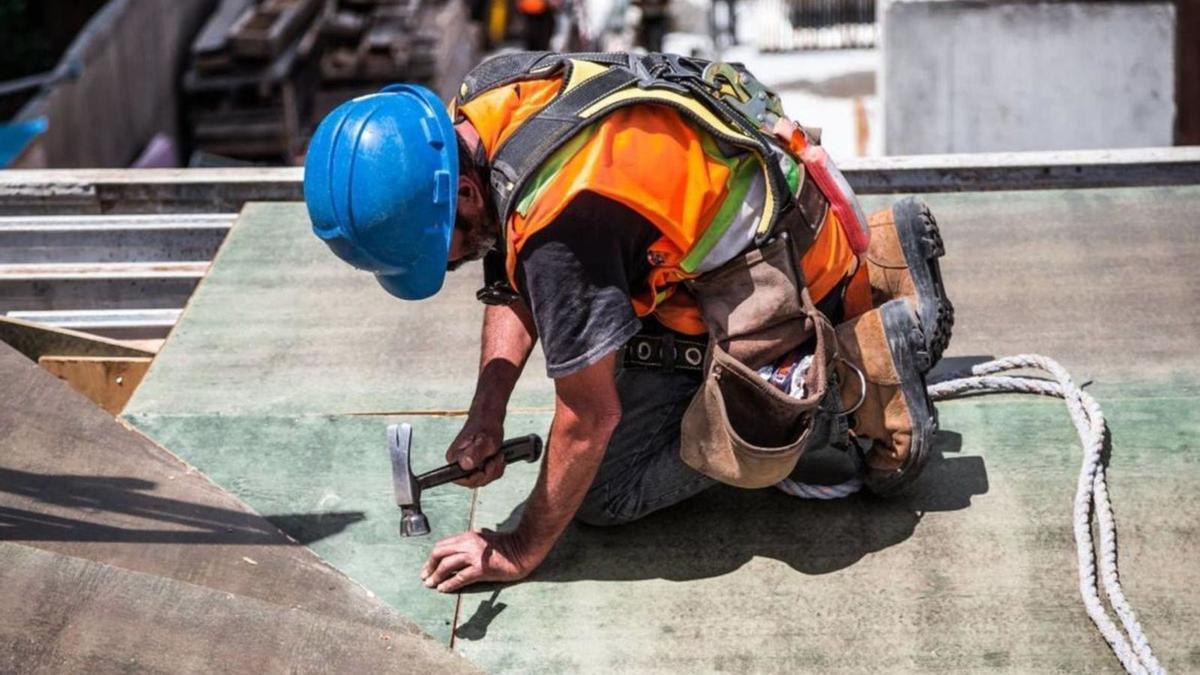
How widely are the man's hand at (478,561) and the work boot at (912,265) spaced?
112cm

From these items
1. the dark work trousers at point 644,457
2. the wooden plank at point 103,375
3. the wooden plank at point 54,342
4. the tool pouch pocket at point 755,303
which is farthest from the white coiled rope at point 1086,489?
the wooden plank at point 54,342

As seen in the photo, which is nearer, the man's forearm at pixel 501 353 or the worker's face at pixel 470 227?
the worker's face at pixel 470 227

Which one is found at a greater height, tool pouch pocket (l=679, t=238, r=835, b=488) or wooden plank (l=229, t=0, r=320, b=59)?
tool pouch pocket (l=679, t=238, r=835, b=488)

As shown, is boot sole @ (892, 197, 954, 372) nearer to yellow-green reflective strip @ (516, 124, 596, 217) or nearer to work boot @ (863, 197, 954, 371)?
work boot @ (863, 197, 954, 371)

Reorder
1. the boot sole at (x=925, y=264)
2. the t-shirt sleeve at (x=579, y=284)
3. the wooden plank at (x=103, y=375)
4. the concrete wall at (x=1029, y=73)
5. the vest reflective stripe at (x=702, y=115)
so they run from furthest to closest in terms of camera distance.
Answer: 1. the concrete wall at (x=1029, y=73)
2. the wooden plank at (x=103, y=375)
3. the boot sole at (x=925, y=264)
4. the vest reflective stripe at (x=702, y=115)
5. the t-shirt sleeve at (x=579, y=284)

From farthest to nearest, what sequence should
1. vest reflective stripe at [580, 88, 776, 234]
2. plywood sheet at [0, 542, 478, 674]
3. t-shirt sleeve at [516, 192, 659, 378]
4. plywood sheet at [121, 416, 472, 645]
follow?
plywood sheet at [121, 416, 472, 645], vest reflective stripe at [580, 88, 776, 234], t-shirt sleeve at [516, 192, 659, 378], plywood sheet at [0, 542, 478, 674]

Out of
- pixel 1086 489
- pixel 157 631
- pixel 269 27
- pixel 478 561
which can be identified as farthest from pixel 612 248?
pixel 269 27

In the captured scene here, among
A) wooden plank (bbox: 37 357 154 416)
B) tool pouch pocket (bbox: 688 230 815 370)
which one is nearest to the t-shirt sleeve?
tool pouch pocket (bbox: 688 230 815 370)

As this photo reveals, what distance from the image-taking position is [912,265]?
12.9 ft

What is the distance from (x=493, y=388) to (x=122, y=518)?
37.2 inches

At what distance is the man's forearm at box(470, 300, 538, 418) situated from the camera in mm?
3750

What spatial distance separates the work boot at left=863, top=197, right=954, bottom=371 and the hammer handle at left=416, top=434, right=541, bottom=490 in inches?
37.6

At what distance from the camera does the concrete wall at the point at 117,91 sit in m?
11.6

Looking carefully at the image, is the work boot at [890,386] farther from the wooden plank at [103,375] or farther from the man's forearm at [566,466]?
the wooden plank at [103,375]
